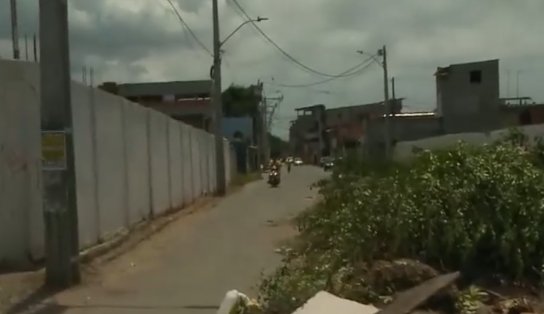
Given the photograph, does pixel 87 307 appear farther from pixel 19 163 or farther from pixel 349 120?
pixel 349 120

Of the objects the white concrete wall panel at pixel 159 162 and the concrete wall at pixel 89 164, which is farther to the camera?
the white concrete wall panel at pixel 159 162

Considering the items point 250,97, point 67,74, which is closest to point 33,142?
point 67,74

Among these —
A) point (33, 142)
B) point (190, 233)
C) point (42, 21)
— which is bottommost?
point (190, 233)

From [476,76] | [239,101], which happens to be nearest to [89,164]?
[476,76]

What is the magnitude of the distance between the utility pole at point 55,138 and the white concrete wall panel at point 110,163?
166 inches

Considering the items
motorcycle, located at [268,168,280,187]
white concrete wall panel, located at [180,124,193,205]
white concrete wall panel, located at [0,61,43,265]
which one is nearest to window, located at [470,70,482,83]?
motorcycle, located at [268,168,280,187]

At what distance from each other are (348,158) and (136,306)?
16399 mm

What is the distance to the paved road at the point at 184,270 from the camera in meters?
11.2

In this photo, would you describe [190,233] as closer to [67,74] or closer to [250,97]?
[67,74]

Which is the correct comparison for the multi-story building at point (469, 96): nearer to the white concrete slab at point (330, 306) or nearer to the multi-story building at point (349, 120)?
the multi-story building at point (349, 120)

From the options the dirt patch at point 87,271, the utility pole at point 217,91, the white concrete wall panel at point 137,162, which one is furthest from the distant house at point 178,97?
the dirt patch at point 87,271

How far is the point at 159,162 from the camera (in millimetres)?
24828

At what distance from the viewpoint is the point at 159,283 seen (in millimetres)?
12891

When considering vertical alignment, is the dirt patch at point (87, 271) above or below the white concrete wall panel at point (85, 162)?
below
